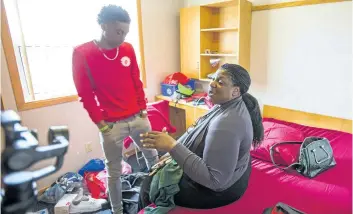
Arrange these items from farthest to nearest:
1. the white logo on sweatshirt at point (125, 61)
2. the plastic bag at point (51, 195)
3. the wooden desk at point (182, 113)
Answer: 1. the wooden desk at point (182, 113)
2. the white logo on sweatshirt at point (125, 61)
3. the plastic bag at point (51, 195)

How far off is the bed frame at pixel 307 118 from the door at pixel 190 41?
88 centimetres

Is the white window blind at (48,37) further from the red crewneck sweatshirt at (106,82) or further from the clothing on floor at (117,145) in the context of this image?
the clothing on floor at (117,145)

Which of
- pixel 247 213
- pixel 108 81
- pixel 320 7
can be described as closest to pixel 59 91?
pixel 108 81

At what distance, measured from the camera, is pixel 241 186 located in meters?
1.12

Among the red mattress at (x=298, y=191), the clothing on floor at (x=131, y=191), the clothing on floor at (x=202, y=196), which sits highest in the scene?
the clothing on floor at (x=202, y=196)

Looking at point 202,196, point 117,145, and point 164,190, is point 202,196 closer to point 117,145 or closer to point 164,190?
point 164,190

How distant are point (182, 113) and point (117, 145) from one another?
133cm

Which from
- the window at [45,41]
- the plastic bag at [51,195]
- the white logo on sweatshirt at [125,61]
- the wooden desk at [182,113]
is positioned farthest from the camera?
the wooden desk at [182,113]

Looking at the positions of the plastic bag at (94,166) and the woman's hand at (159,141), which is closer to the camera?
the woman's hand at (159,141)

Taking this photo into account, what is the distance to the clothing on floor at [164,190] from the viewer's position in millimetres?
1045

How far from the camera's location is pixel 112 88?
3.80 feet

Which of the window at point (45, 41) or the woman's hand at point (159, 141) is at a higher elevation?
the window at point (45, 41)

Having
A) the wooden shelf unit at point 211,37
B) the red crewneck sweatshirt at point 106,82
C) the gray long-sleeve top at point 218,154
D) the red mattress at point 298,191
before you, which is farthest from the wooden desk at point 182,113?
the gray long-sleeve top at point 218,154

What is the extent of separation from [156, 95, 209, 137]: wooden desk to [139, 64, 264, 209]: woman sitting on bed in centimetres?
108
